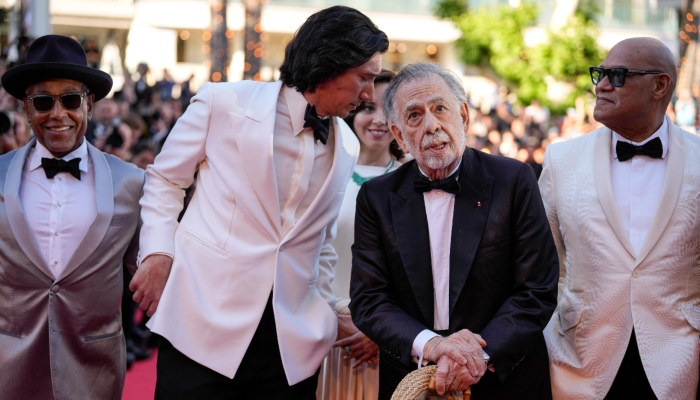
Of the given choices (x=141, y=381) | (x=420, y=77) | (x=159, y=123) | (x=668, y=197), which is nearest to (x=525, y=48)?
(x=159, y=123)

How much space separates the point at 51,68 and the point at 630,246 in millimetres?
2326

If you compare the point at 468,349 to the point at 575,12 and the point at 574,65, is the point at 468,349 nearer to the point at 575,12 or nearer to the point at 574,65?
the point at 574,65

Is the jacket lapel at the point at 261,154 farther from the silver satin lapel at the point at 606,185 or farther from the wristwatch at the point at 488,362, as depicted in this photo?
the silver satin lapel at the point at 606,185

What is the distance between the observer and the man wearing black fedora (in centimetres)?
317

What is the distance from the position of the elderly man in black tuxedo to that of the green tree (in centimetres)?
2225

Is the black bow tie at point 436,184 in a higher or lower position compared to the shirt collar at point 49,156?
higher

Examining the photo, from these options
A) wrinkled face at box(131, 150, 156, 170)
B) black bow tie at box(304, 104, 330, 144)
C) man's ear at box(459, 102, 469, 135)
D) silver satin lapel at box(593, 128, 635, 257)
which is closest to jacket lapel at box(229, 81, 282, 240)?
black bow tie at box(304, 104, 330, 144)

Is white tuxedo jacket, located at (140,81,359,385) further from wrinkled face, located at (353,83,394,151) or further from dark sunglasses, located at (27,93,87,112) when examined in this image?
wrinkled face, located at (353,83,394,151)

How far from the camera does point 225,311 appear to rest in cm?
302

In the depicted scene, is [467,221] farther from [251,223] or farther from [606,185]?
[251,223]

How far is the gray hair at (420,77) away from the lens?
297cm

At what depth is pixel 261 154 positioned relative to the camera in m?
3.01

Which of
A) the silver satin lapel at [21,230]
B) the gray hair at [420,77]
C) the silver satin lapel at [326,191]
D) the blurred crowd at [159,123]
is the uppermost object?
the gray hair at [420,77]

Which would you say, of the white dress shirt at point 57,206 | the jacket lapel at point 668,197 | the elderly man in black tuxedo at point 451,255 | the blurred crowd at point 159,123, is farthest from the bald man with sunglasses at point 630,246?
the blurred crowd at point 159,123
